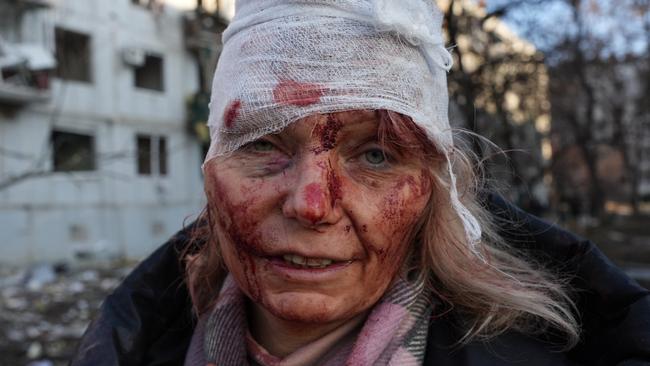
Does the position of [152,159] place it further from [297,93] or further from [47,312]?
[297,93]

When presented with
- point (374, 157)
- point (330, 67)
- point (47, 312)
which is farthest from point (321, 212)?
point (47, 312)

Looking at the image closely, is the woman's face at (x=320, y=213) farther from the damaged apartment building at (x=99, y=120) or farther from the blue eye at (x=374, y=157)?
the damaged apartment building at (x=99, y=120)

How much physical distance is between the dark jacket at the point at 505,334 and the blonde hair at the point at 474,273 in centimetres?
4

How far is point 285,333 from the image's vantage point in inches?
60.4

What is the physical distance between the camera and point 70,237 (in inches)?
604

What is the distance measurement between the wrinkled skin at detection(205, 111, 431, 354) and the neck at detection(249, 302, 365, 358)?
0.01 meters

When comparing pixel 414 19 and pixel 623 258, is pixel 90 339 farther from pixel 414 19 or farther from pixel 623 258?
pixel 623 258

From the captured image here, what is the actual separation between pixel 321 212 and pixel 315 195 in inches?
1.7

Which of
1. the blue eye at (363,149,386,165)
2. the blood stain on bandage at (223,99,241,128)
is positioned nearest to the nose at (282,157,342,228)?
the blue eye at (363,149,386,165)

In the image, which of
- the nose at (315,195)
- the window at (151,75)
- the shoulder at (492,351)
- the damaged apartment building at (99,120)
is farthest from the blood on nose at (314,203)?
the window at (151,75)

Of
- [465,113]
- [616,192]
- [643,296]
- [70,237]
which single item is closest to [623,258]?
[465,113]

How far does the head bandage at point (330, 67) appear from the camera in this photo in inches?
53.7

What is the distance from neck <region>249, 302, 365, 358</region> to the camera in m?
1.50

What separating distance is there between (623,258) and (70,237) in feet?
44.2
